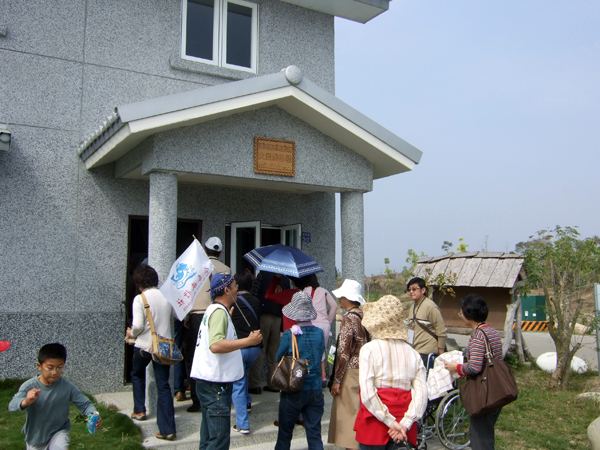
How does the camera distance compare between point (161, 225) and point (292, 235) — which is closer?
point (161, 225)

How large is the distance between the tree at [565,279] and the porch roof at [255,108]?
3631 millimetres

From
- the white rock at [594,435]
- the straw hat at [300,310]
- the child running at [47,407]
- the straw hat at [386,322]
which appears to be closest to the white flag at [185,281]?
the straw hat at [300,310]

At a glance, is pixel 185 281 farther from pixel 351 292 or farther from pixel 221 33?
pixel 221 33

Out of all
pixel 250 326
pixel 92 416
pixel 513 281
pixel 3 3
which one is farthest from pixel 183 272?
pixel 513 281

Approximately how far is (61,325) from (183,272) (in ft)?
8.46

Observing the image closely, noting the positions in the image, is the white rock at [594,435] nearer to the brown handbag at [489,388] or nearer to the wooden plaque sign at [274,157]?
the brown handbag at [489,388]

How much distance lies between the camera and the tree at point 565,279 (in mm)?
9367

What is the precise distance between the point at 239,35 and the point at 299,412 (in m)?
6.42

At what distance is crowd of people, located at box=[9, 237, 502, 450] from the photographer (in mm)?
3891

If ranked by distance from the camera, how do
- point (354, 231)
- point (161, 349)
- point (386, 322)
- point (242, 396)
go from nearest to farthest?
point (386, 322) < point (161, 349) < point (242, 396) < point (354, 231)

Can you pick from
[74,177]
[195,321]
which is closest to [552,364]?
[195,321]

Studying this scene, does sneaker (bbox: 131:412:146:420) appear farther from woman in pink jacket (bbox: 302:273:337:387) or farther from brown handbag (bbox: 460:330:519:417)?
brown handbag (bbox: 460:330:519:417)

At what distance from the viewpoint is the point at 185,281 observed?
5.62 metres

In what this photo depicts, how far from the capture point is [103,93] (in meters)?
7.78
